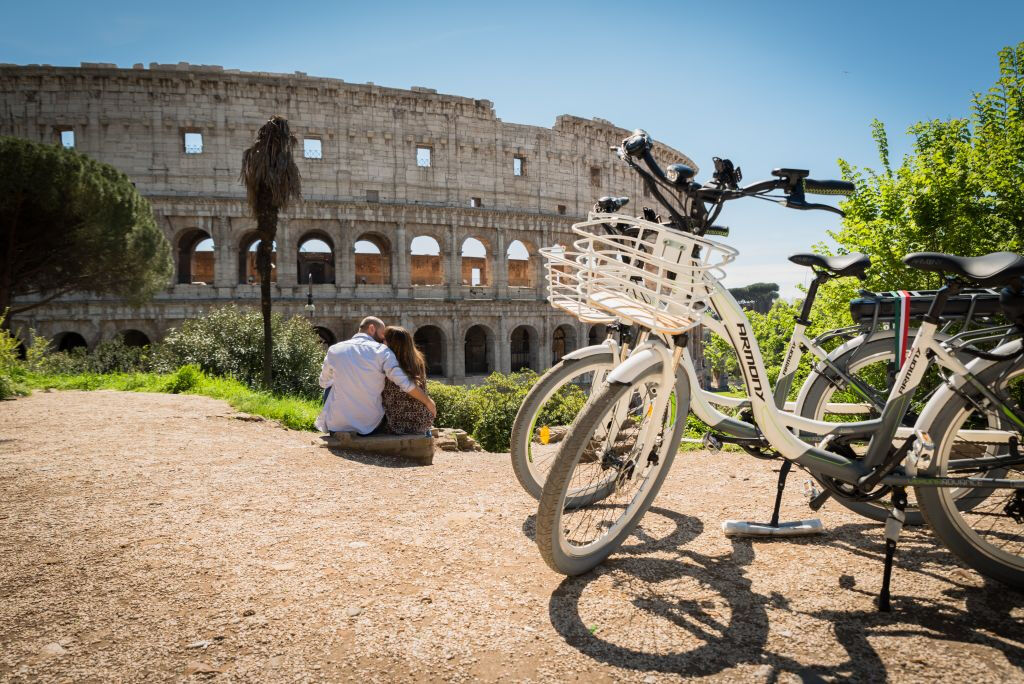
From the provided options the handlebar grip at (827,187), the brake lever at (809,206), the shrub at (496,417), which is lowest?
the shrub at (496,417)

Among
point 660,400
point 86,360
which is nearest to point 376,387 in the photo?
point 660,400

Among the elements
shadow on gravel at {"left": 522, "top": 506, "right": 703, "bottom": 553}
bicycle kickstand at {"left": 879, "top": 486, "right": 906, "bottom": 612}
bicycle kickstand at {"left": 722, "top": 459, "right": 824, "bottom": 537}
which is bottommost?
shadow on gravel at {"left": 522, "top": 506, "right": 703, "bottom": 553}

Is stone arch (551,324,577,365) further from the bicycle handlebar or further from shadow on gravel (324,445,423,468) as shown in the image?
the bicycle handlebar

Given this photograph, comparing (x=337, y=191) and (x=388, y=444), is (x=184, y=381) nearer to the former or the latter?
(x=388, y=444)

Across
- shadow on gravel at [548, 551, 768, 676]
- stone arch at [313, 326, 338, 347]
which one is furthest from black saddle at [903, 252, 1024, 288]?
stone arch at [313, 326, 338, 347]

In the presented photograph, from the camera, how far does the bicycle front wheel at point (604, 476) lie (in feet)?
7.79

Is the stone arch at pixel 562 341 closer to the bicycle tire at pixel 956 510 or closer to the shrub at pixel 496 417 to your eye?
the shrub at pixel 496 417

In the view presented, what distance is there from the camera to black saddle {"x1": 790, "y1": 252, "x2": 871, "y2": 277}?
3064 millimetres

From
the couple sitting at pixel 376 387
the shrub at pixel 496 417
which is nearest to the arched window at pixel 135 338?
the shrub at pixel 496 417

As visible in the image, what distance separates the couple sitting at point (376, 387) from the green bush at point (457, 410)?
785cm

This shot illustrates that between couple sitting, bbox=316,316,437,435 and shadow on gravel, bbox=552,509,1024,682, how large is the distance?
3.17 metres

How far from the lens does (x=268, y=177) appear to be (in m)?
16.1

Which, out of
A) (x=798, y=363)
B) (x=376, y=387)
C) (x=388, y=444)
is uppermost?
(x=798, y=363)

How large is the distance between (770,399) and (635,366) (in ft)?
2.18
